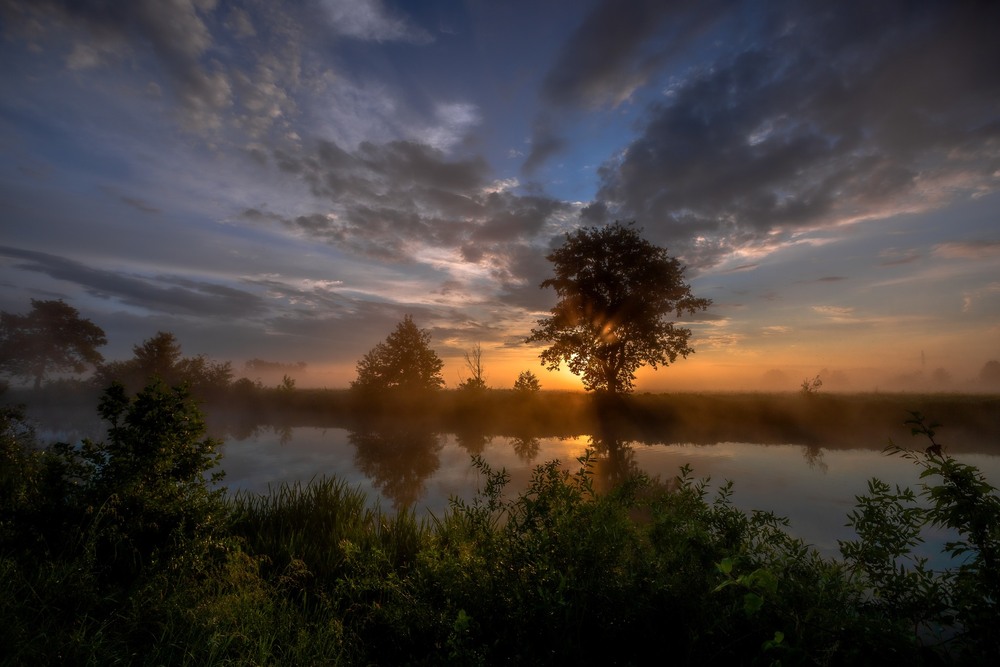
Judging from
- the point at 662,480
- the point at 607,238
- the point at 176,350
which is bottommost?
the point at 662,480

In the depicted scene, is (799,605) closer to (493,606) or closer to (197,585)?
(493,606)

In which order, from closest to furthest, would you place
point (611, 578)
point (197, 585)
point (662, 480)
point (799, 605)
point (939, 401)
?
point (799, 605), point (611, 578), point (197, 585), point (662, 480), point (939, 401)

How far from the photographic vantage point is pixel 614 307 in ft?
86.6

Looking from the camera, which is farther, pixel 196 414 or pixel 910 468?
pixel 910 468

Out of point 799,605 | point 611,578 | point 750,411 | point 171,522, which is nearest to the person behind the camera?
point 799,605

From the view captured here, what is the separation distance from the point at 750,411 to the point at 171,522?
2572 cm

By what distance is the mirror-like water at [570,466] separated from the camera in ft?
29.8

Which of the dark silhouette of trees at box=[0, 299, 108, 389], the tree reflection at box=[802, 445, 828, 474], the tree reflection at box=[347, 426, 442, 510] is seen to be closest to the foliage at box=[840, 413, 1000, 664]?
the tree reflection at box=[347, 426, 442, 510]

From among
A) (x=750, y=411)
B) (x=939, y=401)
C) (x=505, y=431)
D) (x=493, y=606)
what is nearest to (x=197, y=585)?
(x=493, y=606)

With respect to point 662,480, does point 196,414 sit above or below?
above

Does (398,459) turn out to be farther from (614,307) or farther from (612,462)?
(614,307)

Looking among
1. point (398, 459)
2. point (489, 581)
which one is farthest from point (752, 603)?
point (398, 459)

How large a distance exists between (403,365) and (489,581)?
31.1 m

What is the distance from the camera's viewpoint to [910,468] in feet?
39.6
